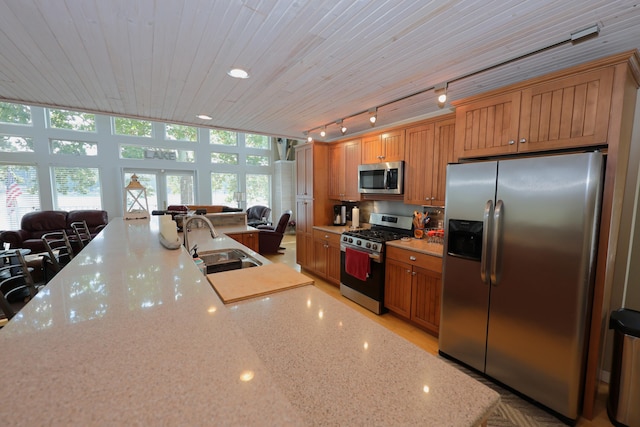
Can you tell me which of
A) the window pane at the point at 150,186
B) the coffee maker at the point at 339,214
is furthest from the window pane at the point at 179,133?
the coffee maker at the point at 339,214

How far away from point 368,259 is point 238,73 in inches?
91.1

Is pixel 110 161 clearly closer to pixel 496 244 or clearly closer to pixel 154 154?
pixel 154 154

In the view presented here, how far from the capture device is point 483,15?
56.5 inches

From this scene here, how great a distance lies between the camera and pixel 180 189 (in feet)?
25.6

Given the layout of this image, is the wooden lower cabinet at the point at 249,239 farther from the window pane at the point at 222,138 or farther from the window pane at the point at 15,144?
the window pane at the point at 15,144

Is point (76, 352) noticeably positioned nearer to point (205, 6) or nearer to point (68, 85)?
point (205, 6)

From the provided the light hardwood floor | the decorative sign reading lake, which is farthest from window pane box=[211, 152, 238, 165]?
the light hardwood floor

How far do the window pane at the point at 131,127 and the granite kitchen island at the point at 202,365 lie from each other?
729 cm

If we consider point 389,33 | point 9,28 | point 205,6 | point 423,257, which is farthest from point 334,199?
point 9,28

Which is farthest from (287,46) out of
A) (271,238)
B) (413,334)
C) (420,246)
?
(271,238)

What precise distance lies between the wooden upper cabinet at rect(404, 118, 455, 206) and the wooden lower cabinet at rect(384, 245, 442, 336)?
67 centimetres

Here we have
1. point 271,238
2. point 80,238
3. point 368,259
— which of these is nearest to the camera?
point 368,259

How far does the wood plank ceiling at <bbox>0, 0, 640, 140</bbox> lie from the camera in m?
1.40

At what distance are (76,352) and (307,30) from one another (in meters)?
1.79
